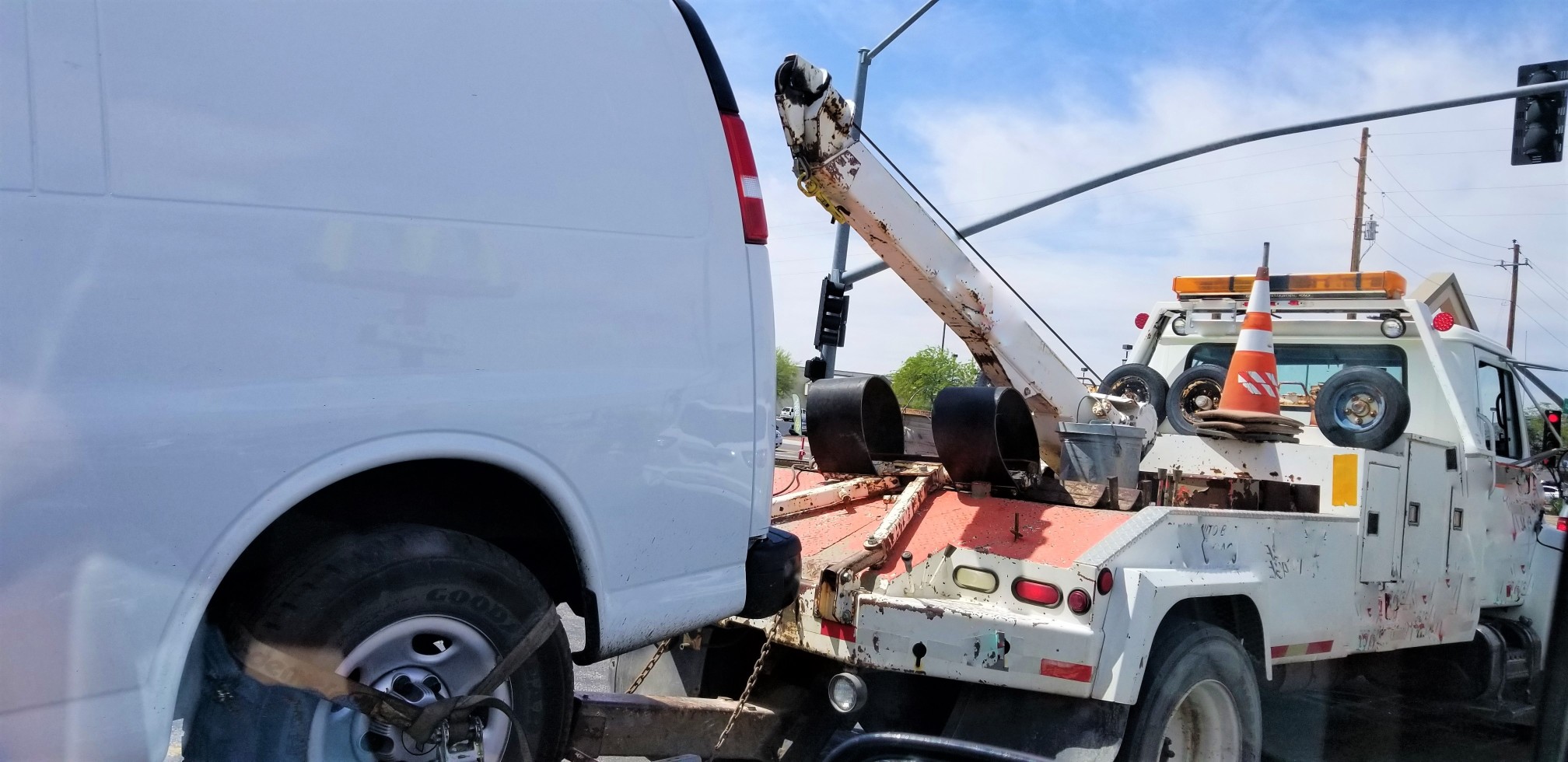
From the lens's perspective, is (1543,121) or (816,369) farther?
(816,369)

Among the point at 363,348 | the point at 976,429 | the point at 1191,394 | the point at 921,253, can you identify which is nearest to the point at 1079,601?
the point at 976,429

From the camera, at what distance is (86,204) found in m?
1.85

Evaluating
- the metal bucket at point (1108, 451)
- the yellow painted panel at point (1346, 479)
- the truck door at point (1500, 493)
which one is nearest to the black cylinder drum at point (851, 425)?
the metal bucket at point (1108, 451)

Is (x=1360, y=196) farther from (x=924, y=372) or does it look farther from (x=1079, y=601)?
(x=1079, y=601)

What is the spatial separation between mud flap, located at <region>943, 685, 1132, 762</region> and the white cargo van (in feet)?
3.72

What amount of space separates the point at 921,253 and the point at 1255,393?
1.87 metres

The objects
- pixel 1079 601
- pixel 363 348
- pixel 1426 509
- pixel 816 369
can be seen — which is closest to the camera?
pixel 363 348

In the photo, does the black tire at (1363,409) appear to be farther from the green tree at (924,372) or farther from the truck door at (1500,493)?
the green tree at (924,372)

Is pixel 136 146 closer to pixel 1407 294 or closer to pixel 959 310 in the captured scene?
pixel 959 310

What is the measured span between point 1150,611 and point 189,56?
3.00m

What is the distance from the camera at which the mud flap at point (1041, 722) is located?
3.52m

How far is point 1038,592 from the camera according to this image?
3.59m

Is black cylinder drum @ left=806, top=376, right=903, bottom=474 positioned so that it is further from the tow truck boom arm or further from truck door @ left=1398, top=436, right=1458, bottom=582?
truck door @ left=1398, top=436, right=1458, bottom=582

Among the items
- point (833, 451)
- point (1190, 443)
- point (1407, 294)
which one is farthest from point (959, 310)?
point (1407, 294)
